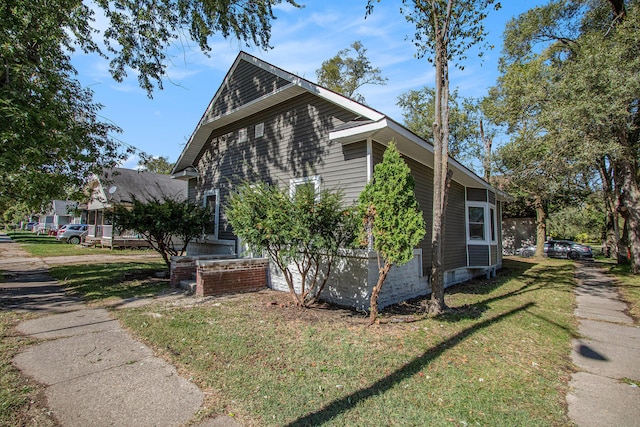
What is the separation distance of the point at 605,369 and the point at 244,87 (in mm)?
10093

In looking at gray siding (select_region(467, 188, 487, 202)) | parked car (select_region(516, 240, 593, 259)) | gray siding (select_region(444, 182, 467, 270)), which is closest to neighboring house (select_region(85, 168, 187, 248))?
gray siding (select_region(444, 182, 467, 270))

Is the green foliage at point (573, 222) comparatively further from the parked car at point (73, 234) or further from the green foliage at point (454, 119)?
the parked car at point (73, 234)

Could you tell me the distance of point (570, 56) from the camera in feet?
53.1

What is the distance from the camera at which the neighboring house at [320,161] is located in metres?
7.09

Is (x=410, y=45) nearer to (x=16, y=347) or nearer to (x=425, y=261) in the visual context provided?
(x=425, y=261)

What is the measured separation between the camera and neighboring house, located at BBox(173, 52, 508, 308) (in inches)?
279

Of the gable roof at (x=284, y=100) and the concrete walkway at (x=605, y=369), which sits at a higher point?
→ the gable roof at (x=284, y=100)

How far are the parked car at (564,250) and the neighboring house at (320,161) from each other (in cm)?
1639

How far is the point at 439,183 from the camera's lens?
6.59m

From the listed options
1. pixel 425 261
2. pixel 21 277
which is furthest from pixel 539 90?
pixel 21 277

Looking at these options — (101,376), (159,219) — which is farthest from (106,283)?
(101,376)

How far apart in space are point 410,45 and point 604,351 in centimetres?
743

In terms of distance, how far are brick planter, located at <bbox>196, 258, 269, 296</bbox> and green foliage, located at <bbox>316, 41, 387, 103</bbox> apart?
20881 mm

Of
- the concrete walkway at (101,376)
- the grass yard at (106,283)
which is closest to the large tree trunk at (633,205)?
the concrete walkway at (101,376)
